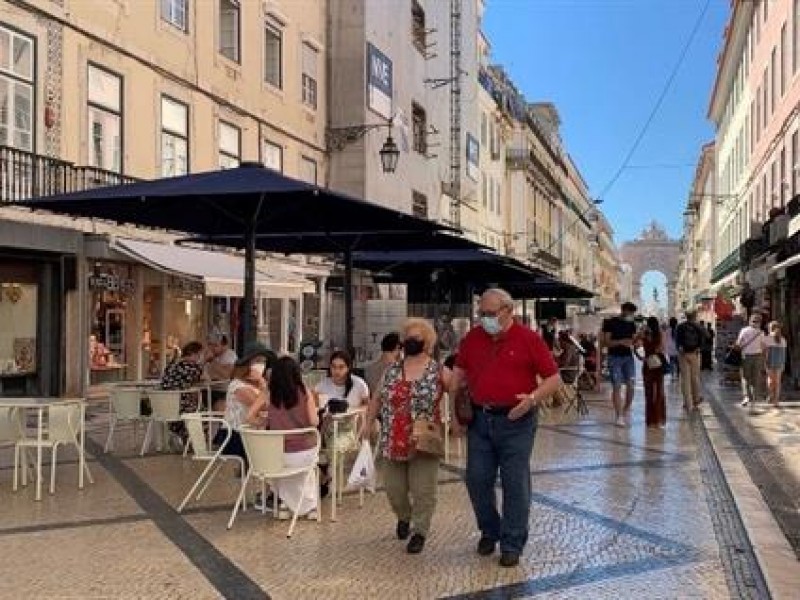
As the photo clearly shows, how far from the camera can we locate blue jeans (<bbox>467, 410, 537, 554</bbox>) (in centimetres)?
649

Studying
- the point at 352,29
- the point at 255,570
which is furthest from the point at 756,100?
the point at 255,570

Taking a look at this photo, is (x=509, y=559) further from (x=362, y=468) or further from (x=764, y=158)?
(x=764, y=158)

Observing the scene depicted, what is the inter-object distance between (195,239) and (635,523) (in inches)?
301

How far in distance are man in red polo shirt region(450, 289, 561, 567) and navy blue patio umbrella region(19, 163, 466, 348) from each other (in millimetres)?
2594

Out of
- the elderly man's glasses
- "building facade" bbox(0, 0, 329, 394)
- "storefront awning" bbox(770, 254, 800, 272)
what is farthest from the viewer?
"storefront awning" bbox(770, 254, 800, 272)

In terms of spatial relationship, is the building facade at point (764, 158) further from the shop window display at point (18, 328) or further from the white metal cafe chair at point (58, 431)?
the white metal cafe chair at point (58, 431)

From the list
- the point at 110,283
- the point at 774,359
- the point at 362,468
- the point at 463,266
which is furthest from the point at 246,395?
the point at 774,359

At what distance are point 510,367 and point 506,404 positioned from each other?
23 cm

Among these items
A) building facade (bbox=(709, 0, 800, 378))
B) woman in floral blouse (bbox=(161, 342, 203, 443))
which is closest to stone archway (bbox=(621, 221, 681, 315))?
building facade (bbox=(709, 0, 800, 378))

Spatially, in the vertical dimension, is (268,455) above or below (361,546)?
above

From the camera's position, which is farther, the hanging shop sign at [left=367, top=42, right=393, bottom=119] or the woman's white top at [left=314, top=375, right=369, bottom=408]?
the hanging shop sign at [left=367, top=42, right=393, bottom=119]

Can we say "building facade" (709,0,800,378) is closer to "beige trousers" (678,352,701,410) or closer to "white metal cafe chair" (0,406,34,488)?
"beige trousers" (678,352,701,410)

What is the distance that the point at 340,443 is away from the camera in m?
8.39

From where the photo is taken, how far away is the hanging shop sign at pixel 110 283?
17.2 meters
